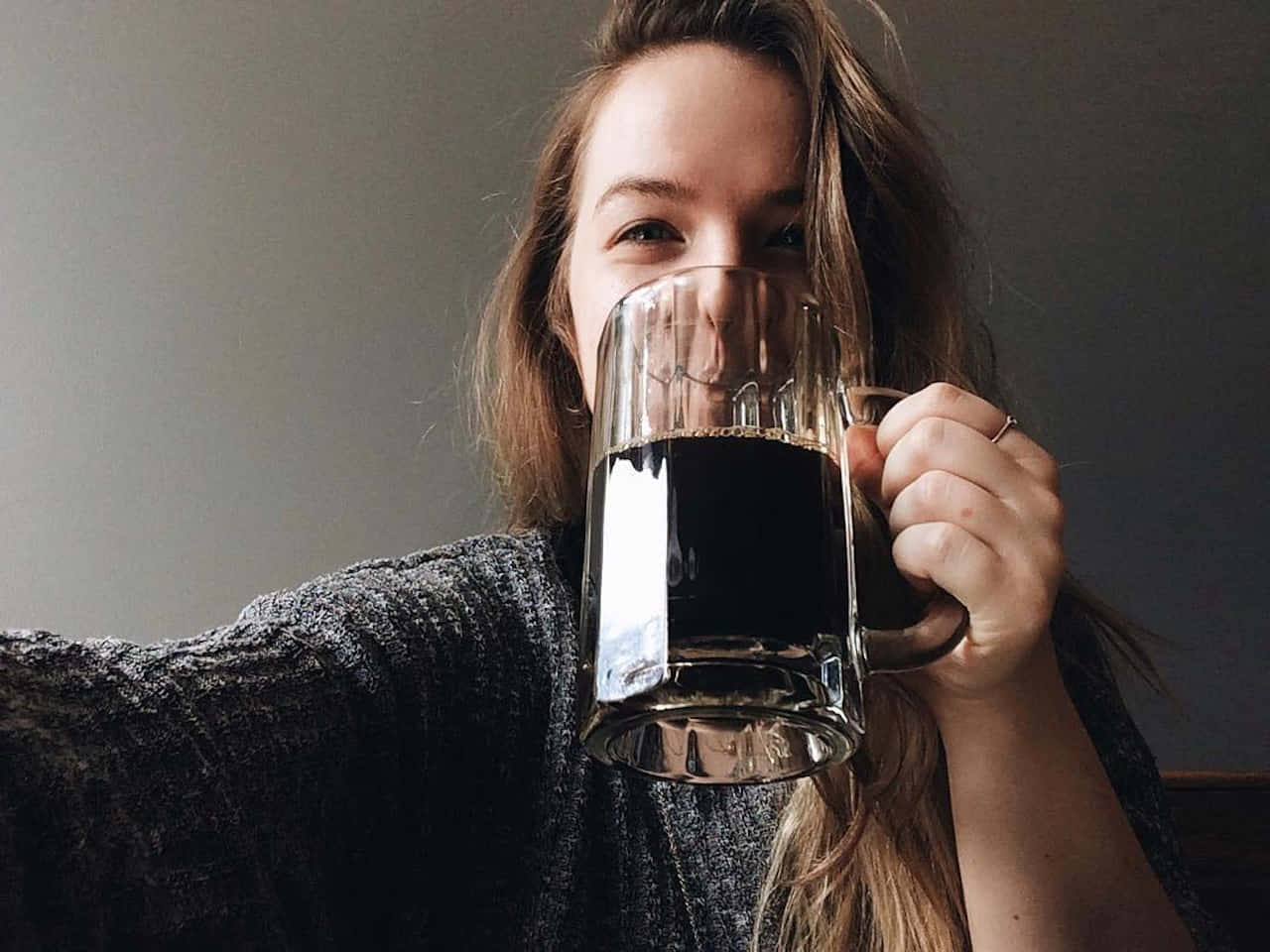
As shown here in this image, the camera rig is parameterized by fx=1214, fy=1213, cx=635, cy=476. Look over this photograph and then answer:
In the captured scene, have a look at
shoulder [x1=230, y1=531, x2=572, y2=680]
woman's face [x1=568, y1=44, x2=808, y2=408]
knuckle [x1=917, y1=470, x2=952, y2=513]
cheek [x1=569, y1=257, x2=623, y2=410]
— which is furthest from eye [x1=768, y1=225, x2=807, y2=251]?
knuckle [x1=917, y1=470, x2=952, y2=513]

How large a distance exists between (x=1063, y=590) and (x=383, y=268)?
86 centimetres

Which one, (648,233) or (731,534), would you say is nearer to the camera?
(731,534)

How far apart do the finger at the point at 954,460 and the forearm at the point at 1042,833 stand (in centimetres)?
14

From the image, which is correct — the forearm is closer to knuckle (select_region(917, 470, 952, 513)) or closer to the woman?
the woman

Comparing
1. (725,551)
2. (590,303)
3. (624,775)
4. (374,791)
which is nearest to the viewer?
(725,551)

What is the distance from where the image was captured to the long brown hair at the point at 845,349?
0.77 meters

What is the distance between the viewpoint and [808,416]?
20.8 inches

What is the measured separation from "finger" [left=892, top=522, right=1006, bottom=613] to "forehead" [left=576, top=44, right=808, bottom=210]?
0.41 meters

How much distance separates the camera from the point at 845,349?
92cm

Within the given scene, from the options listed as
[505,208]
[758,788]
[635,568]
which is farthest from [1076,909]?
[505,208]

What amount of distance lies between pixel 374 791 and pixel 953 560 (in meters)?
0.35

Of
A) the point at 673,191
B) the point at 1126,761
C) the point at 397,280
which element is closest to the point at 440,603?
the point at 673,191

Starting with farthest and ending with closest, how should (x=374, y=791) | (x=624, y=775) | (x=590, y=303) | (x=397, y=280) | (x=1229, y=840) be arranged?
1. (x=397, y=280)
2. (x=1229, y=840)
3. (x=590, y=303)
4. (x=624, y=775)
5. (x=374, y=791)

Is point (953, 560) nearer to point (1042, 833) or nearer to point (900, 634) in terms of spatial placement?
point (900, 634)
